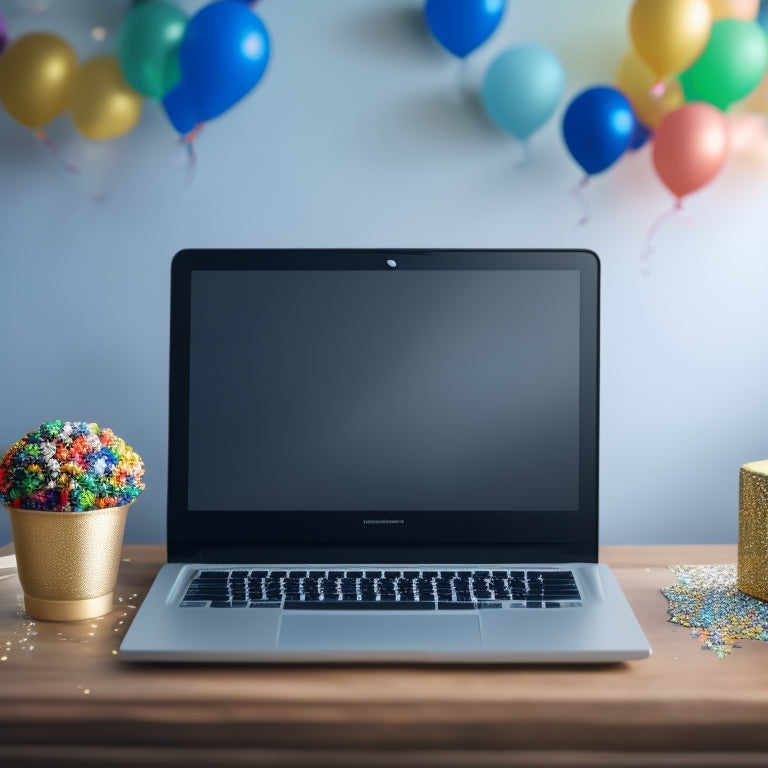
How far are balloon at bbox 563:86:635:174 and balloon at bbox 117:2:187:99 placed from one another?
61 cm

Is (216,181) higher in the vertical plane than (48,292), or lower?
higher

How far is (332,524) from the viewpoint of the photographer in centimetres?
110

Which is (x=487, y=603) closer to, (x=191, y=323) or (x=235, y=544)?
(x=235, y=544)

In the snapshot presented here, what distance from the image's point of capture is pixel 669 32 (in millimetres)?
1188

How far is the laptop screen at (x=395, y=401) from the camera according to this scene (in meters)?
1.09

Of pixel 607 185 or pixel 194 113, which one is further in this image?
Answer: pixel 607 185

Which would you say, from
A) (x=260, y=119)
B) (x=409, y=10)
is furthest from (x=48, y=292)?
(x=409, y=10)

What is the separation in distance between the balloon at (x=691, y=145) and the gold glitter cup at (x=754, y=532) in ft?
1.48

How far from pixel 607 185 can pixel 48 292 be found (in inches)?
37.1

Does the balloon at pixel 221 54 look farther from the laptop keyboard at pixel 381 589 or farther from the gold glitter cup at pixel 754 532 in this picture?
the gold glitter cup at pixel 754 532

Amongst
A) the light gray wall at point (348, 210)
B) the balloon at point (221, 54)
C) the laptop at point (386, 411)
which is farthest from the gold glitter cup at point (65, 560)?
the balloon at point (221, 54)

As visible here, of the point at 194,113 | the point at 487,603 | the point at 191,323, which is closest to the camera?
the point at 487,603

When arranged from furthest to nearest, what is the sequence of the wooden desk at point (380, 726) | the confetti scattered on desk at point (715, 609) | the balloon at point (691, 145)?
the balloon at point (691, 145) → the confetti scattered on desk at point (715, 609) → the wooden desk at point (380, 726)

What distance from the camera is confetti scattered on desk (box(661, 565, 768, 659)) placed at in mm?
925
